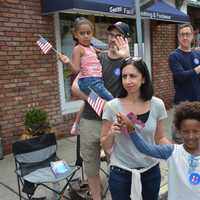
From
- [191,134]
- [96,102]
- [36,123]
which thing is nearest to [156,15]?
[36,123]

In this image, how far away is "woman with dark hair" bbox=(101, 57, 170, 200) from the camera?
7.95 ft

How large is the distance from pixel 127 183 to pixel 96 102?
2.63ft

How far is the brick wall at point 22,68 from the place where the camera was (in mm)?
5645

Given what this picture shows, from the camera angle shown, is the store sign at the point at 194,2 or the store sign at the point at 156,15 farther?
the store sign at the point at 194,2

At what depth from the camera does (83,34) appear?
342 cm

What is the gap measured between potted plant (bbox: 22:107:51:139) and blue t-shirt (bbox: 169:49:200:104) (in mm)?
2166

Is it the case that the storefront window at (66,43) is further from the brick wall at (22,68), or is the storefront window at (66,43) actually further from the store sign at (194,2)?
the store sign at (194,2)

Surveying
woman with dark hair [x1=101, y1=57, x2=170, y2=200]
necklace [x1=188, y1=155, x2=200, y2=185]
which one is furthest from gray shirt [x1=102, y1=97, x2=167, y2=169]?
necklace [x1=188, y1=155, x2=200, y2=185]

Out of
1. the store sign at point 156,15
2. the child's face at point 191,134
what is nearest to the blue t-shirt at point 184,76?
the child's face at point 191,134

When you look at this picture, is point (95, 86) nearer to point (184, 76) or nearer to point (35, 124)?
point (184, 76)

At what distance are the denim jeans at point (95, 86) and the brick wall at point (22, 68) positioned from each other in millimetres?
2530

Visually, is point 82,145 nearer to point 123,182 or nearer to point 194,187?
point 123,182

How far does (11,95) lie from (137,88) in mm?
3679

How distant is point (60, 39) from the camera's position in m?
6.69
